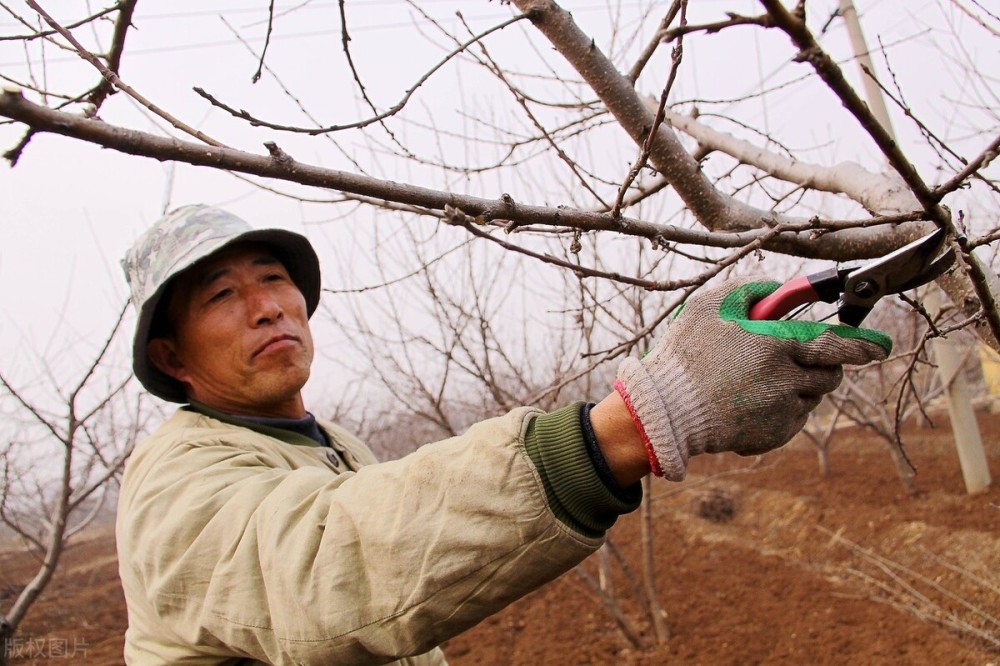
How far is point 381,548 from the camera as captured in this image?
860mm

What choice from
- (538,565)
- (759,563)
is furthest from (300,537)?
(759,563)

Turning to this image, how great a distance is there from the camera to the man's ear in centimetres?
174

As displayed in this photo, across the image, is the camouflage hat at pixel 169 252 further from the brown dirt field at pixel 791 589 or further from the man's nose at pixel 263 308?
the brown dirt field at pixel 791 589

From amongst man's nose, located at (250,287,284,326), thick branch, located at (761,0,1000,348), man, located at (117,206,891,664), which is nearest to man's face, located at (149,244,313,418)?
man's nose, located at (250,287,284,326)

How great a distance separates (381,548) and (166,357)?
1217 millimetres

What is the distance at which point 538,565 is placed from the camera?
87cm

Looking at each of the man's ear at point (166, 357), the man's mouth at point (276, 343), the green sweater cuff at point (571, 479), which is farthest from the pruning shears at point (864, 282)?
the man's ear at point (166, 357)

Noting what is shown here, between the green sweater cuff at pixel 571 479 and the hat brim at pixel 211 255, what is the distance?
108 centimetres

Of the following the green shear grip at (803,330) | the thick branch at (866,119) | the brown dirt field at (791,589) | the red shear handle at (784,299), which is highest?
the thick branch at (866,119)

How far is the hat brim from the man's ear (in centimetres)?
2

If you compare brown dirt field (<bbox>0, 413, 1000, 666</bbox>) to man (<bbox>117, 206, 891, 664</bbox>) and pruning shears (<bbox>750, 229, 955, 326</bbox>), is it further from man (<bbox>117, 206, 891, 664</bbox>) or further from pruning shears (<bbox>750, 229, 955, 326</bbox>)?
man (<bbox>117, 206, 891, 664</bbox>)

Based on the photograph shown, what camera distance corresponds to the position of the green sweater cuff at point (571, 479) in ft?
2.88

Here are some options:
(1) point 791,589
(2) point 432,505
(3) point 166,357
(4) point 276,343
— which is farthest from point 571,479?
(1) point 791,589

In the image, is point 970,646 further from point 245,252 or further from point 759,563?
point 245,252
